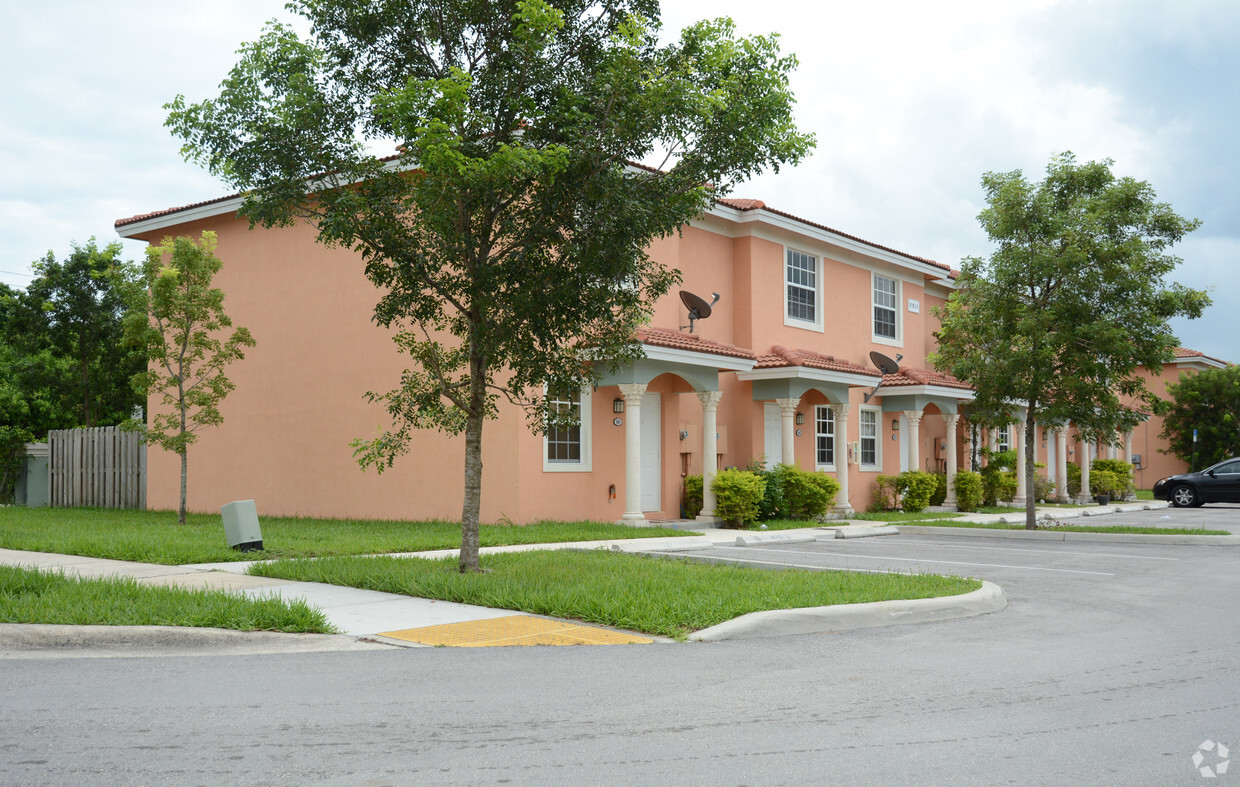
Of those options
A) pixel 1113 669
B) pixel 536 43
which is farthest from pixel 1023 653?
pixel 536 43

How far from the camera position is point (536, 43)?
9.77 m

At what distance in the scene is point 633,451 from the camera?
18844 mm

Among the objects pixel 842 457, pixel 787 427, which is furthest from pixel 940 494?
pixel 787 427

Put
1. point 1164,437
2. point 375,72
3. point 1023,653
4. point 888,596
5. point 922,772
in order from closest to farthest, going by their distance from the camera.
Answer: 1. point 922,772
2. point 1023,653
3. point 888,596
4. point 375,72
5. point 1164,437

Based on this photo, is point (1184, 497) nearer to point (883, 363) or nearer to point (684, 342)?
point (883, 363)

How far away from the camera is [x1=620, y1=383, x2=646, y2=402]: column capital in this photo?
18656 millimetres

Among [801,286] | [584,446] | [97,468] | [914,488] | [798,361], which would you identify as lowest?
[914,488]

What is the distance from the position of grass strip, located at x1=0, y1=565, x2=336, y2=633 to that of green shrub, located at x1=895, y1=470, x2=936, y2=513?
19304 millimetres

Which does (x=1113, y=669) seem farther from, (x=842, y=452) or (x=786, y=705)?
(x=842, y=452)

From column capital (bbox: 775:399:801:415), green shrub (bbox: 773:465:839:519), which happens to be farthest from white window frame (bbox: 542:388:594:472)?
column capital (bbox: 775:399:801:415)

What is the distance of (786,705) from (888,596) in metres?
4.02

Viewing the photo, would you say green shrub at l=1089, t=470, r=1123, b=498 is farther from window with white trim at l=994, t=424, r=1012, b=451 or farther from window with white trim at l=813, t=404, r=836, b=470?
window with white trim at l=813, t=404, r=836, b=470

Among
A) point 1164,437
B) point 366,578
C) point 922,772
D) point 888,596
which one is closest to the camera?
point 922,772

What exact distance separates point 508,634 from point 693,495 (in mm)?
13414
